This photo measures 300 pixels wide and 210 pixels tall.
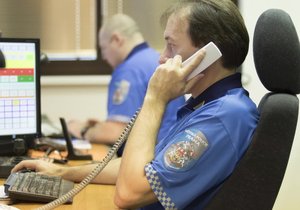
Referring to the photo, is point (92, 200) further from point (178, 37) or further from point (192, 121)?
point (178, 37)

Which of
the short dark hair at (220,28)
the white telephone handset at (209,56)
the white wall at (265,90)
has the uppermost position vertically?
the short dark hair at (220,28)

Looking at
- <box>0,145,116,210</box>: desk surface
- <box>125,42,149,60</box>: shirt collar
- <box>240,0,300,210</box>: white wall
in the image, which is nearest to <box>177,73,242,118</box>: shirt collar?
<box>0,145,116,210</box>: desk surface

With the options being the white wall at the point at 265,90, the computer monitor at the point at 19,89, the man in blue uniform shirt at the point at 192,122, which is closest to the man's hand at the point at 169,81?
the man in blue uniform shirt at the point at 192,122

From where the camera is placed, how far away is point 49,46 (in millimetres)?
3930

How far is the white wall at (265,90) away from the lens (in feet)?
9.96

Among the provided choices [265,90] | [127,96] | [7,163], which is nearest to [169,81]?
[7,163]

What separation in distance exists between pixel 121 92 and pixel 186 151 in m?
1.68

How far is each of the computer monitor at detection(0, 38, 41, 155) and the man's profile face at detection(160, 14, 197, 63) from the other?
0.79 metres

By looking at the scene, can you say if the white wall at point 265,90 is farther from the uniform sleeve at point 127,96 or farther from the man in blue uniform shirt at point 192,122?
the man in blue uniform shirt at point 192,122

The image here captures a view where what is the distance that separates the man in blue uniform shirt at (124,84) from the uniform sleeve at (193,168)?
1408 mm

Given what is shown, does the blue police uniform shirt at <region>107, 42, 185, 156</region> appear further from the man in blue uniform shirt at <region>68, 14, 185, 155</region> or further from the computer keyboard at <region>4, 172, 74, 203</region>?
the computer keyboard at <region>4, 172, 74, 203</region>

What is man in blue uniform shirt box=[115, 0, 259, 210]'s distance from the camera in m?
1.32

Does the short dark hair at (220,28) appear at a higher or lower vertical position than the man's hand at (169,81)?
higher

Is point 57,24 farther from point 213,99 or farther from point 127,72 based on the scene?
point 213,99
